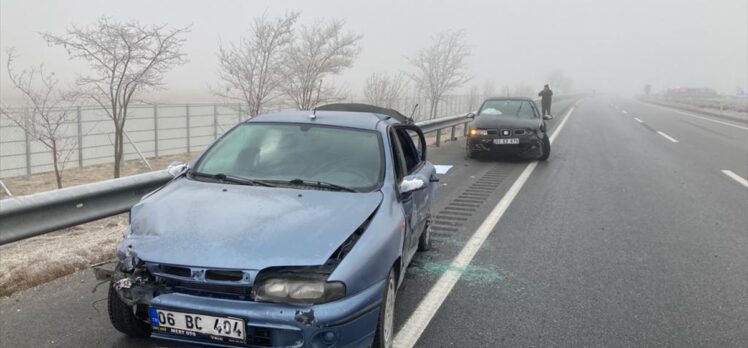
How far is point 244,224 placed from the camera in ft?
9.96

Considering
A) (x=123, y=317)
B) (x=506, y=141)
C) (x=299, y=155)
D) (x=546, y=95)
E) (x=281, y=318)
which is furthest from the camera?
(x=546, y=95)

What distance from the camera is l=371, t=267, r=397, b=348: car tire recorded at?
3.11m

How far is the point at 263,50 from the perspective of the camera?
14570 mm

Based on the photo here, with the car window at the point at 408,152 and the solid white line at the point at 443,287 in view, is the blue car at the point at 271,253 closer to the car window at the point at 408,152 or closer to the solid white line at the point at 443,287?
the solid white line at the point at 443,287

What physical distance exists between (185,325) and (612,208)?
6.53 meters

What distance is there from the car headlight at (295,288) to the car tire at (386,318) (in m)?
0.44

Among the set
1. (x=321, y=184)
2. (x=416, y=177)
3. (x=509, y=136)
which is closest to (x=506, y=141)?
(x=509, y=136)

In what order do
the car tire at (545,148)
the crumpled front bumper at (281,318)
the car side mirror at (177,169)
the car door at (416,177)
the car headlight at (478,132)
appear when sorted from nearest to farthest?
the crumpled front bumper at (281,318)
the car side mirror at (177,169)
the car door at (416,177)
the car tire at (545,148)
the car headlight at (478,132)

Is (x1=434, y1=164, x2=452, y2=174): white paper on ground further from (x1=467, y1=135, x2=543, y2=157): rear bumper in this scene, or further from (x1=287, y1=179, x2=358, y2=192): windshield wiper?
(x1=287, y1=179, x2=358, y2=192): windshield wiper

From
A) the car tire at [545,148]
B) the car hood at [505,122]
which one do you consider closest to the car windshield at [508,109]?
the car hood at [505,122]

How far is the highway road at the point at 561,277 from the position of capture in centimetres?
367

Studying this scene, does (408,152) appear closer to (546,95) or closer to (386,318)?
(386,318)

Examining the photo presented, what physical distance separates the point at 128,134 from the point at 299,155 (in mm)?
14729

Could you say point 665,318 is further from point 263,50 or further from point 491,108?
point 263,50
